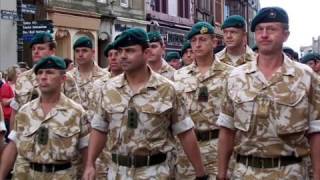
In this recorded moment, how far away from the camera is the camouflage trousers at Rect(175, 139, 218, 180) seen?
293 inches

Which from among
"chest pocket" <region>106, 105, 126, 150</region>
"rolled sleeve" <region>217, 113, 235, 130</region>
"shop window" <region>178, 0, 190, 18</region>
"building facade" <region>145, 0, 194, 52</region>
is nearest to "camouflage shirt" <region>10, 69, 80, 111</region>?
"chest pocket" <region>106, 105, 126, 150</region>

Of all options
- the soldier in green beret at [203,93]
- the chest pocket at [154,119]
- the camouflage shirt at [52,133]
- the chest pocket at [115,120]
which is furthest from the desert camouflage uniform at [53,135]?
the soldier in green beret at [203,93]

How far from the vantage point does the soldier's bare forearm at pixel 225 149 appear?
5.62 metres

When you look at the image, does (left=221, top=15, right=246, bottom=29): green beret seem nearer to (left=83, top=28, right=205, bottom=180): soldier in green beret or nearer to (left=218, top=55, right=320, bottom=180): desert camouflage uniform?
(left=83, top=28, right=205, bottom=180): soldier in green beret

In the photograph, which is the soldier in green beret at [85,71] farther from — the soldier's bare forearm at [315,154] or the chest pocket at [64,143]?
the soldier's bare forearm at [315,154]

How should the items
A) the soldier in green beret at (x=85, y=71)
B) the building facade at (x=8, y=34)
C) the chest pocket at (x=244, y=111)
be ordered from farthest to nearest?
the building facade at (x=8, y=34) → the soldier in green beret at (x=85, y=71) → the chest pocket at (x=244, y=111)

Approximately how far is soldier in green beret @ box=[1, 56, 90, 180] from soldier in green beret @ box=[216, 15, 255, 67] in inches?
110

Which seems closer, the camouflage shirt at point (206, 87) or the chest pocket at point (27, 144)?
the chest pocket at point (27, 144)

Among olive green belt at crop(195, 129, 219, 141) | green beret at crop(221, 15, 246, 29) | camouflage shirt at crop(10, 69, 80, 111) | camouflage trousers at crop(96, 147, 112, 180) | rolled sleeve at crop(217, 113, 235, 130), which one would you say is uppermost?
green beret at crop(221, 15, 246, 29)

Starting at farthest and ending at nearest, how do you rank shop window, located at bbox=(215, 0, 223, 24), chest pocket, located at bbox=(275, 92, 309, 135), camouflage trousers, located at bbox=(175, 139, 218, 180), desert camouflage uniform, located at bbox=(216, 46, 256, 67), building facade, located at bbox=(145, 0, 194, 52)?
shop window, located at bbox=(215, 0, 223, 24)
building facade, located at bbox=(145, 0, 194, 52)
desert camouflage uniform, located at bbox=(216, 46, 256, 67)
camouflage trousers, located at bbox=(175, 139, 218, 180)
chest pocket, located at bbox=(275, 92, 309, 135)

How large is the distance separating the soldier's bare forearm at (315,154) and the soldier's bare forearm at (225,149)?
2.18 ft

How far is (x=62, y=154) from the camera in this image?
20.8ft

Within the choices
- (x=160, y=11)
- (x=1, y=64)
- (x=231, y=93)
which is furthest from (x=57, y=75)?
(x=160, y=11)

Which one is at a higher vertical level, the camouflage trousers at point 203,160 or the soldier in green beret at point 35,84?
the soldier in green beret at point 35,84
